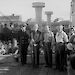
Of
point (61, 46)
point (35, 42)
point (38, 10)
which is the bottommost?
point (61, 46)

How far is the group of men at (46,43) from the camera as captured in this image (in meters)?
7.81

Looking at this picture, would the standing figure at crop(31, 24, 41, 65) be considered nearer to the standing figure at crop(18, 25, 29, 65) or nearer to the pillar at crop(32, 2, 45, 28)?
the standing figure at crop(18, 25, 29, 65)

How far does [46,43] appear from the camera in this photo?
336 inches

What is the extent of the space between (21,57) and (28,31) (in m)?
1.28

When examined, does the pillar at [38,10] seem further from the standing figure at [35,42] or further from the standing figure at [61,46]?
the standing figure at [61,46]

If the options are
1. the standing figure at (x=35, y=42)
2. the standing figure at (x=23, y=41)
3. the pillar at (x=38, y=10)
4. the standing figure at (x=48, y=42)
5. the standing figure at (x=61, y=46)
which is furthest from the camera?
the pillar at (x=38, y=10)

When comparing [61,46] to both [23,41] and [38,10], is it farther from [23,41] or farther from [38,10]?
[38,10]

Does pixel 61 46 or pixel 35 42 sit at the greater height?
pixel 35 42

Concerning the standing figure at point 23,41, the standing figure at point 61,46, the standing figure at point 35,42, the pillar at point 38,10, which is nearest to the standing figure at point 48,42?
the standing figure at point 35,42

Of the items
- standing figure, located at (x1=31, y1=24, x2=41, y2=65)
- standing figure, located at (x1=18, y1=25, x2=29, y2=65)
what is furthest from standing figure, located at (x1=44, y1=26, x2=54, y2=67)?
standing figure, located at (x1=18, y1=25, x2=29, y2=65)

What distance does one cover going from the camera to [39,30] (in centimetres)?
885

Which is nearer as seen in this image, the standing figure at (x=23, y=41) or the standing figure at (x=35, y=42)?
the standing figure at (x=35, y=42)

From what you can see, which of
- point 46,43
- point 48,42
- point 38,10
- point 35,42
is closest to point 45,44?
point 46,43

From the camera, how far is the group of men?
7.81 metres
